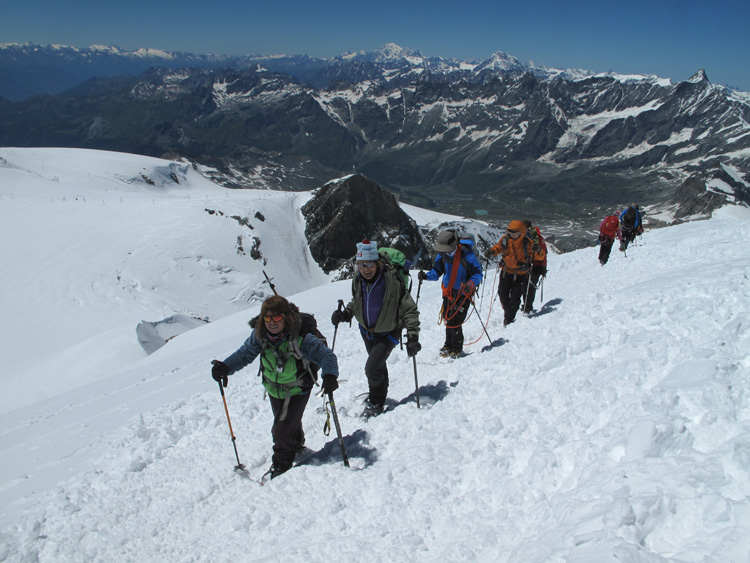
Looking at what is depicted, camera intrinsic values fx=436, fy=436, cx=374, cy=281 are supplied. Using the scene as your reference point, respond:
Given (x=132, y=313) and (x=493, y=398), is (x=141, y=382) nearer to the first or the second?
(x=493, y=398)

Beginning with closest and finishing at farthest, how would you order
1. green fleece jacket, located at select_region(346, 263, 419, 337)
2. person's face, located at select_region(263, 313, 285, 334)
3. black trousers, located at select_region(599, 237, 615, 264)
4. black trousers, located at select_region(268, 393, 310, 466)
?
person's face, located at select_region(263, 313, 285, 334) → black trousers, located at select_region(268, 393, 310, 466) → green fleece jacket, located at select_region(346, 263, 419, 337) → black trousers, located at select_region(599, 237, 615, 264)

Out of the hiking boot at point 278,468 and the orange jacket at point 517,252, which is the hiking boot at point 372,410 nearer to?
the hiking boot at point 278,468

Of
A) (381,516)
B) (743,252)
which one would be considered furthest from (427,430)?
(743,252)

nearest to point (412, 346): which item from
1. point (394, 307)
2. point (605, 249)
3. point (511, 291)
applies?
point (394, 307)

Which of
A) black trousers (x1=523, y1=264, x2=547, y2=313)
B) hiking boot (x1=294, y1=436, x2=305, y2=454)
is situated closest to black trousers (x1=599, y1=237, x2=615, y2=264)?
black trousers (x1=523, y1=264, x2=547, y2=313)

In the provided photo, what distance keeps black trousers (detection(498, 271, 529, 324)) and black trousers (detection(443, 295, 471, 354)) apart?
2076 mm

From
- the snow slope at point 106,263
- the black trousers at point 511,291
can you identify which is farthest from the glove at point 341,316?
the snow slope at point 106,263

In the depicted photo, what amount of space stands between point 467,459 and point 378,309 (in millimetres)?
2650

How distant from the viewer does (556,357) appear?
706 cm

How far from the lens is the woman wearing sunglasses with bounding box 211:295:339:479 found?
5.56 m

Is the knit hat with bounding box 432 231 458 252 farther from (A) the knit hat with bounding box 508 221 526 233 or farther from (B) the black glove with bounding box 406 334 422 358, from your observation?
(B) the black glove with bounding box 406 334 422 358

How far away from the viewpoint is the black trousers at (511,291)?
10.8 m

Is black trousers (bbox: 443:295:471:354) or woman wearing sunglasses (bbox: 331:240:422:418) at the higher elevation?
woman wearing sunglasses (bbox: 331:240:422:418)

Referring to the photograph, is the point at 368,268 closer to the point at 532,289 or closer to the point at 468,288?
the point at 468,288
